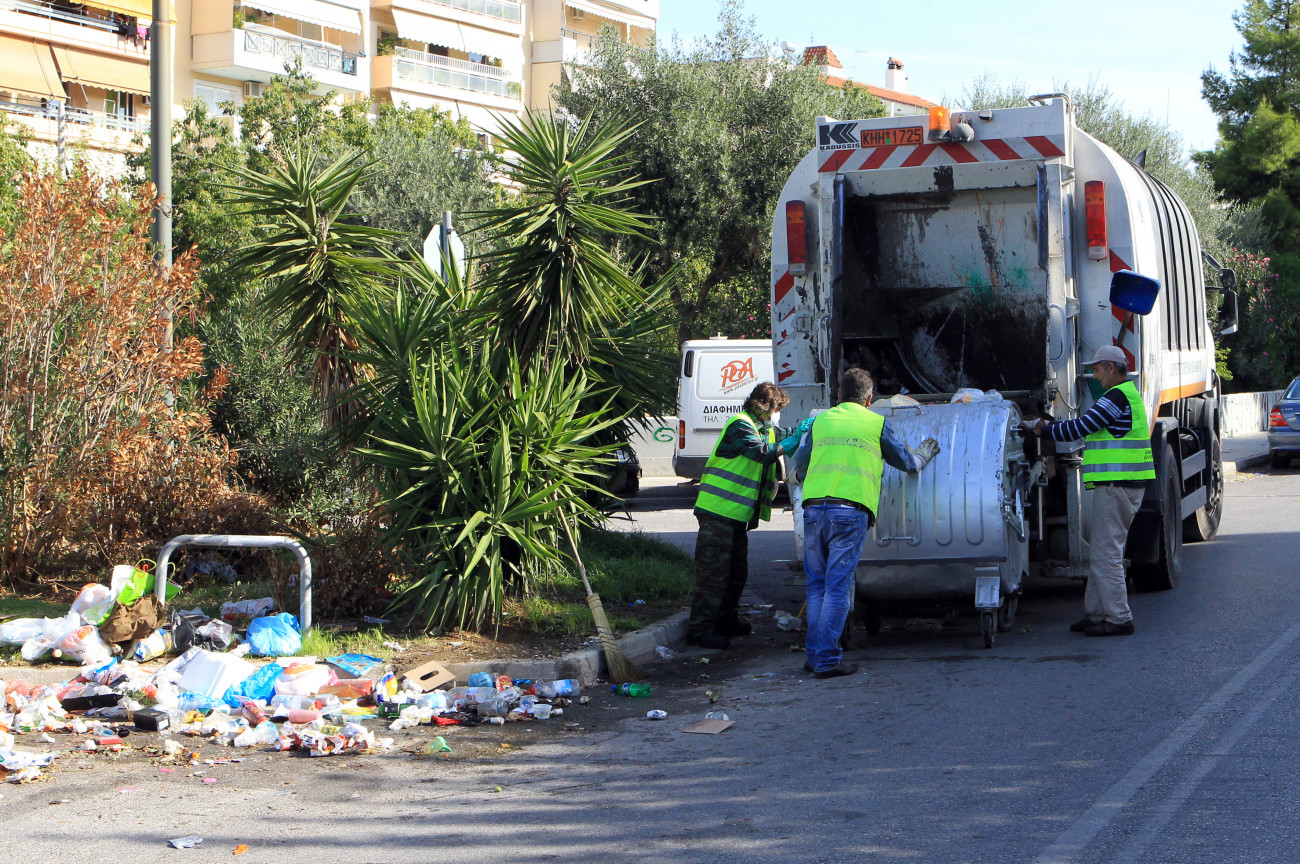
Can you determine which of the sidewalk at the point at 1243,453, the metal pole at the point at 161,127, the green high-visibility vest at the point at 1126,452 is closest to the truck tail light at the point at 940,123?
the green high-visibility vest at the point at 1126,452

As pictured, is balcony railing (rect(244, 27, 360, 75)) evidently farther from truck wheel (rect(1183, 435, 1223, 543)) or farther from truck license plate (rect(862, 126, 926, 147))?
truck license plate (rect(862, 126, 926, 147))

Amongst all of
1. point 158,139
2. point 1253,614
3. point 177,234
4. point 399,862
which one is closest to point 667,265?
point 177,234

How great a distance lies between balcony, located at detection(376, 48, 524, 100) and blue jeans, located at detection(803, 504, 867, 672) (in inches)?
1535

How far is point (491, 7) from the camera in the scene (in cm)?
4597

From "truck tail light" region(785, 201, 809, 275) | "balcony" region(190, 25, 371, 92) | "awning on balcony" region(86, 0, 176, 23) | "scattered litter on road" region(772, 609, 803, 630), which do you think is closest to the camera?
"scattered litter on road" region(772, 609, 803, 630)

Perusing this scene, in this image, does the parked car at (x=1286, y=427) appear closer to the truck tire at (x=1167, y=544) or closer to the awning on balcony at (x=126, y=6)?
the truck tire at (x=1167, y=544)

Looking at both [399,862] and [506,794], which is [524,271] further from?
[399,862]

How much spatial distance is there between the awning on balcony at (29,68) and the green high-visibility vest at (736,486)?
31.8m

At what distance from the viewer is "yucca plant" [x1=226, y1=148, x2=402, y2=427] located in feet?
28.0

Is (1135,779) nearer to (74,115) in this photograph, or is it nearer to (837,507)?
(837,507)

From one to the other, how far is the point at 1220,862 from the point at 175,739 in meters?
4.22

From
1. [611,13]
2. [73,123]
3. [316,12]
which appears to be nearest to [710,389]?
[73,123]

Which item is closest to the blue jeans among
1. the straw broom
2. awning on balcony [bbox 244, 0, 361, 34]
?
the straw broom

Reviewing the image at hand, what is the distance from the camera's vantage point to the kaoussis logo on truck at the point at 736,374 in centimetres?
1544
